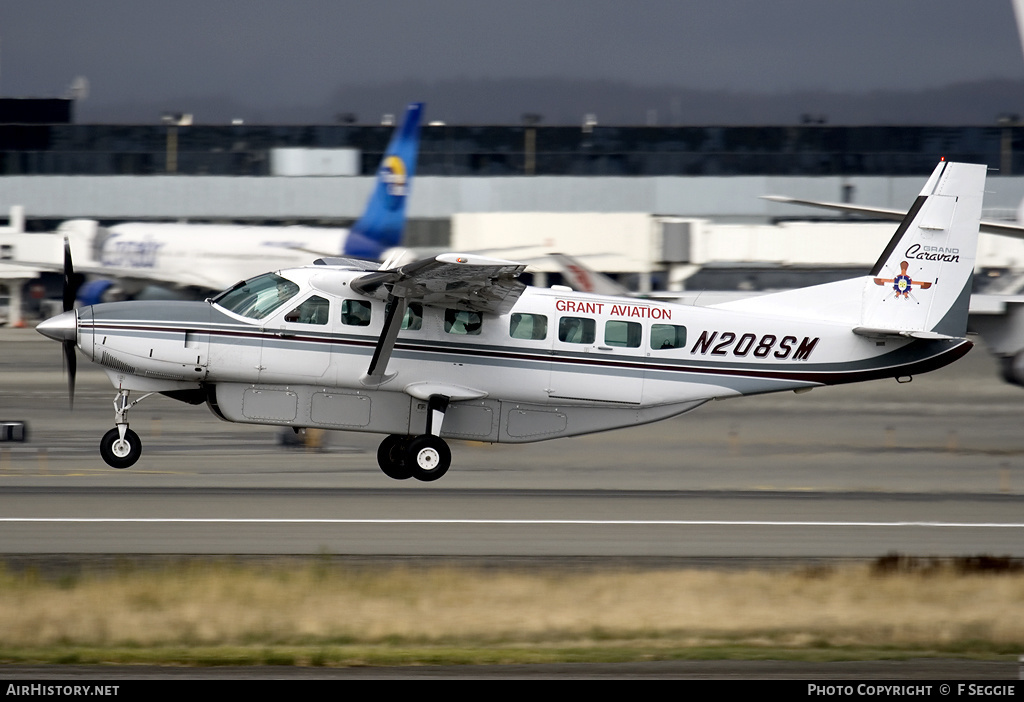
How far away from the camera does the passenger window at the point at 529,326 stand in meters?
19.9

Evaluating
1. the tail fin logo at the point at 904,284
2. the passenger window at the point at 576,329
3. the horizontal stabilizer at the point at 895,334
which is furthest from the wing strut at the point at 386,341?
the tail fin logo at the point at 904,284

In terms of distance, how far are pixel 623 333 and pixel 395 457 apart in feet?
14.0

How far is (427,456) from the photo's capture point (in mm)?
19953

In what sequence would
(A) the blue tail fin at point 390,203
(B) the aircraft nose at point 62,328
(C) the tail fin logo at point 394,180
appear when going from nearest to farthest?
(B) the aircraft nose at point 62,328 < (A) the blue tail fin at point 390,203 < (C) the tail fin logo at point 394,180

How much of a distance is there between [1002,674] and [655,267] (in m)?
39.6

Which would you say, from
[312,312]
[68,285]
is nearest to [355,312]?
[312,312]

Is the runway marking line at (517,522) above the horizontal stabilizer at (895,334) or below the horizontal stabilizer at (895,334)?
below

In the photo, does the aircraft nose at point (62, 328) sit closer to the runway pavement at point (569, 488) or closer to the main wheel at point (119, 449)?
the main wheel at point (119, 449)

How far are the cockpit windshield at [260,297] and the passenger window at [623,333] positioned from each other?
5.06 metres

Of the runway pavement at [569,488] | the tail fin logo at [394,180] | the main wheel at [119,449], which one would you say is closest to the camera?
the main wheel at [119,449]

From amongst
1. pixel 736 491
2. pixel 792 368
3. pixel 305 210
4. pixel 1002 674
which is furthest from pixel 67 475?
pixel 305 210

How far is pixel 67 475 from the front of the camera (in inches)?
1235

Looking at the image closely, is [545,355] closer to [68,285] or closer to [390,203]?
[68,285]

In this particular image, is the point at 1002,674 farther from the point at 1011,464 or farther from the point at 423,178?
the point at 423,178
